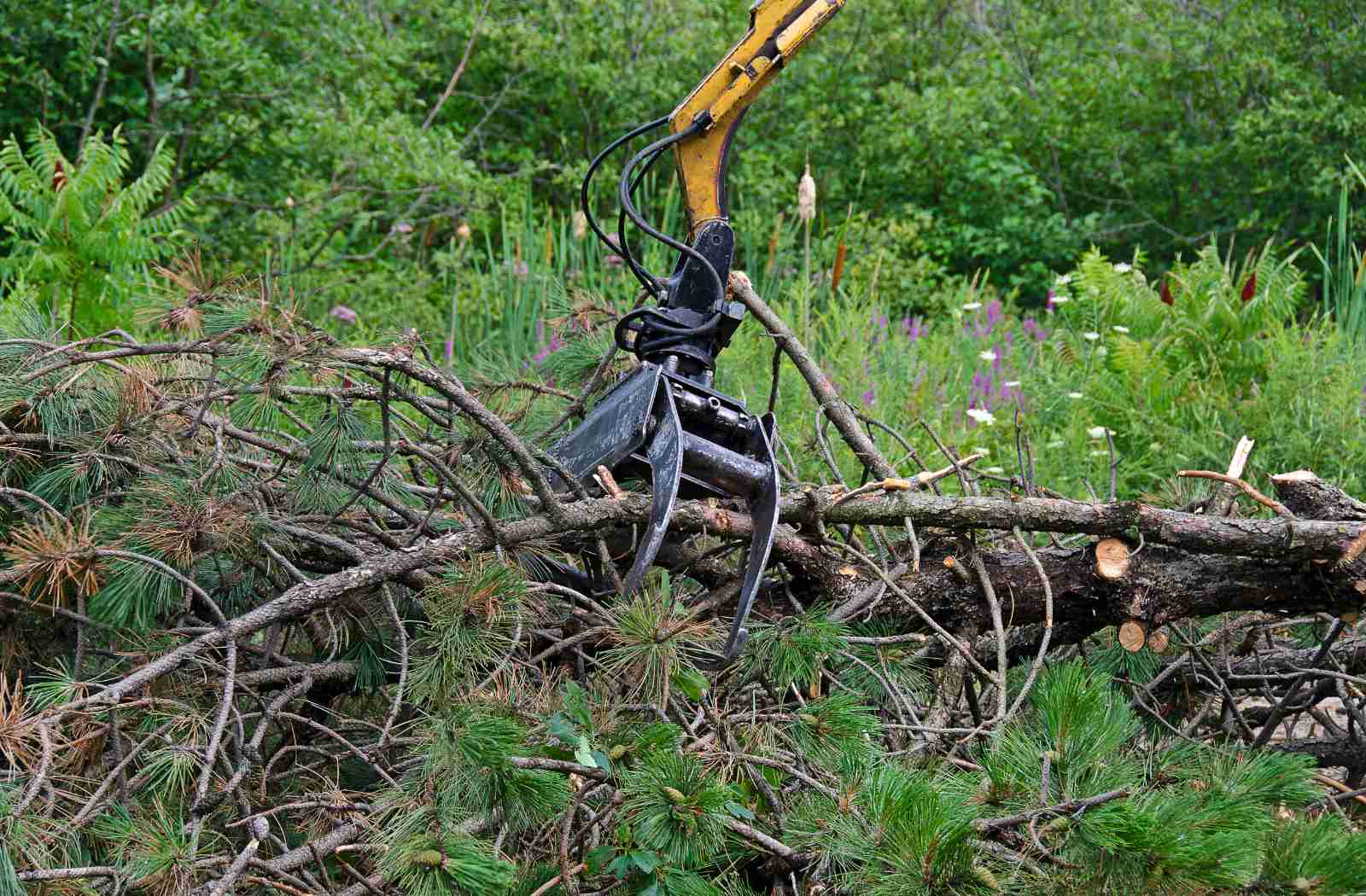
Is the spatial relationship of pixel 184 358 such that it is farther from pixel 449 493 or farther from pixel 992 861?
pixel 992 861

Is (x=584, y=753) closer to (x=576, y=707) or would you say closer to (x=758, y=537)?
(x=576, y=707)

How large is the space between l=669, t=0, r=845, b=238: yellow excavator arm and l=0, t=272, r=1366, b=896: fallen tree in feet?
1.59

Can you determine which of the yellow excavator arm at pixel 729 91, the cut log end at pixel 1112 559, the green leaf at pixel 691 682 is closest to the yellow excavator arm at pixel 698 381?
the yellow excavator arm at pixel 729 91

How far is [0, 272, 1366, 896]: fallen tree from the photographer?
1.79 meters

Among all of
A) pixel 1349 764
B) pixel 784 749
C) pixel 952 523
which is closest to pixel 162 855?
pixel 784 749

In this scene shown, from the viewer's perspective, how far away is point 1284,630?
3307 millimetres

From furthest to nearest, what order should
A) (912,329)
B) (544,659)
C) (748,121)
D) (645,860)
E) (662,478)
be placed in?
(748,121)
(912,329)
(544,659)
(662,478)
(645,860)

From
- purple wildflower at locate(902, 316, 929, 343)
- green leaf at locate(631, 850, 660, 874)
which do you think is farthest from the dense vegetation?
purple wildflower at locate(902, 316, 929, 343)

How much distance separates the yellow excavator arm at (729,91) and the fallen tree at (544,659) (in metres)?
0.48

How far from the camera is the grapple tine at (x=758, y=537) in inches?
89.4

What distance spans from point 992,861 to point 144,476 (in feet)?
5.58

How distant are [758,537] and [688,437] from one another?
0.24 metres

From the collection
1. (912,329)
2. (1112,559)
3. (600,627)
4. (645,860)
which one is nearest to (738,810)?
(645,860)

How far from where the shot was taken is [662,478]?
2.22m
